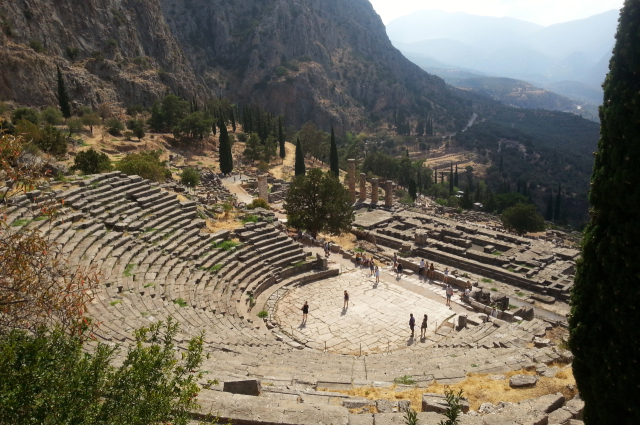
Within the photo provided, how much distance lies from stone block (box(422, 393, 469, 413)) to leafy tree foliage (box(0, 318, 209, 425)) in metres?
4.76

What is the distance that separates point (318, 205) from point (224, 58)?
10996 centimetres

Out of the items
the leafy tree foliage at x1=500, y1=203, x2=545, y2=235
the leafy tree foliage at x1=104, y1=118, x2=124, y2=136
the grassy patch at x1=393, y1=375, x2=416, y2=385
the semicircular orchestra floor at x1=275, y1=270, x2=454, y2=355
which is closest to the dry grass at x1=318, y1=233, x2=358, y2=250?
the semicircular orchestra floor at x1=275, y1=270, x2=454, y2=355

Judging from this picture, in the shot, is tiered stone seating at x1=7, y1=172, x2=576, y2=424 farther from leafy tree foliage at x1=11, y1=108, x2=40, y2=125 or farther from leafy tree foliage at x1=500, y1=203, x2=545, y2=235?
leafy tree foliage at x1=500, y1=203, x2=545, y2=235

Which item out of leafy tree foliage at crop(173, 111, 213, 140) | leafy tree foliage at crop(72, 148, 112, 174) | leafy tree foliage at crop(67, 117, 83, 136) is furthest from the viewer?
leafy tree foliage at crop(173, 111, 213, 140)

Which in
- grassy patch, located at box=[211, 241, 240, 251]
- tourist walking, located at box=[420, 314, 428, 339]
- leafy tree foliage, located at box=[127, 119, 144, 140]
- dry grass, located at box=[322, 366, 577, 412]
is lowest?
tourist walking, located at box=[420, 314, 428, 339]

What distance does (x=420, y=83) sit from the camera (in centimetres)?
17000

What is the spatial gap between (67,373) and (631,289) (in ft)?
27.3

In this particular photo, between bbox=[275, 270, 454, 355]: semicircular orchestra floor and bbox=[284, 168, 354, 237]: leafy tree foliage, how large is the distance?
533 cm

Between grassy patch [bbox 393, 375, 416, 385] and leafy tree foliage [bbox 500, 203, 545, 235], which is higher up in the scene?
grassy patch [bbox 393, 375, 416, 385]

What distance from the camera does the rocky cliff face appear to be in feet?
195

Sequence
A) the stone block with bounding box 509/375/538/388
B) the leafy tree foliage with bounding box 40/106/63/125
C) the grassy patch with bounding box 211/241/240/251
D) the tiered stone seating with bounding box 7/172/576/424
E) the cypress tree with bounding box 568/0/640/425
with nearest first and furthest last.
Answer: the cypress tree with bounding box 568/0/640/425, the stone block with bounding box 509/375/538/388, the tiered stone seating with bounding box 7/172/576/424, the grassy patch with bounding box 211/241/240/251, the leafy tree foliage with bounding box 40/106/63/125

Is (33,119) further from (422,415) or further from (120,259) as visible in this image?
(422,415)

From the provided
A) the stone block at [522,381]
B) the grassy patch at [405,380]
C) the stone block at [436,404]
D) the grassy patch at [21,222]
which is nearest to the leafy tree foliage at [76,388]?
the stone block at [436,404]

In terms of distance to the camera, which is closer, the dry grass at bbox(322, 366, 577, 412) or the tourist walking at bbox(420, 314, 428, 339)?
the dry grass at bbox(322, 366, 577, 412)
